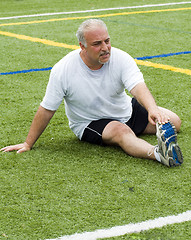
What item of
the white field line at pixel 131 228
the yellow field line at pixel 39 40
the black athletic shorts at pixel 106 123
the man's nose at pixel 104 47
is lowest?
the yellow field line at pixel 39 40

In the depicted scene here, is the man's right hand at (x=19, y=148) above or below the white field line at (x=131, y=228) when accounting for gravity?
below

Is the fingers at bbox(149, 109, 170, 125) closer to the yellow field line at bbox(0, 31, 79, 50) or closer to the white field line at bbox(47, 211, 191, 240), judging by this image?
the white field line at bbox(47, 211, 191, 240)

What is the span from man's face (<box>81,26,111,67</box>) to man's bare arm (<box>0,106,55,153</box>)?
549 millimetres

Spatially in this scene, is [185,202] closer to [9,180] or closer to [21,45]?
[9,180]

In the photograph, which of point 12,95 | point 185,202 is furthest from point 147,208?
point 12,95

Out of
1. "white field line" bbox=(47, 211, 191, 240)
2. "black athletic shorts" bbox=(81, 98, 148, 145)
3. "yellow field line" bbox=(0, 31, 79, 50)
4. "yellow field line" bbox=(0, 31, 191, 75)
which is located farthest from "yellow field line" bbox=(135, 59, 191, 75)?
"white field line" bbox=(47, 211, 191, 240)

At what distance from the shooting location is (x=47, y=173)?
3.49 m

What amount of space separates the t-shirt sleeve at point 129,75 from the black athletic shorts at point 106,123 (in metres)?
0.37

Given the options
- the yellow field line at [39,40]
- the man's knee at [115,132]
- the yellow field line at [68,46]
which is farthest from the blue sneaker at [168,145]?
the yellow field line at [39,40]

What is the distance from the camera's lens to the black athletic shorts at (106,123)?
389 centimetres

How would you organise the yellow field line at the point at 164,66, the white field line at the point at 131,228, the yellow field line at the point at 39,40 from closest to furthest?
the white field line at the point at 131,228, the yellow field line at the point at 164,66, the yellow field line at the point at 39,40

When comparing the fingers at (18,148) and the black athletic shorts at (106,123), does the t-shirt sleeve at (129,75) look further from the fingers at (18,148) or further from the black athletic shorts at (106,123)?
the fingers at (18,148)

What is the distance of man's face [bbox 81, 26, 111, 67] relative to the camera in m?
3.57

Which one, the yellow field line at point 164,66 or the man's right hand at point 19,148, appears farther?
the yellow field line at point 164,66
